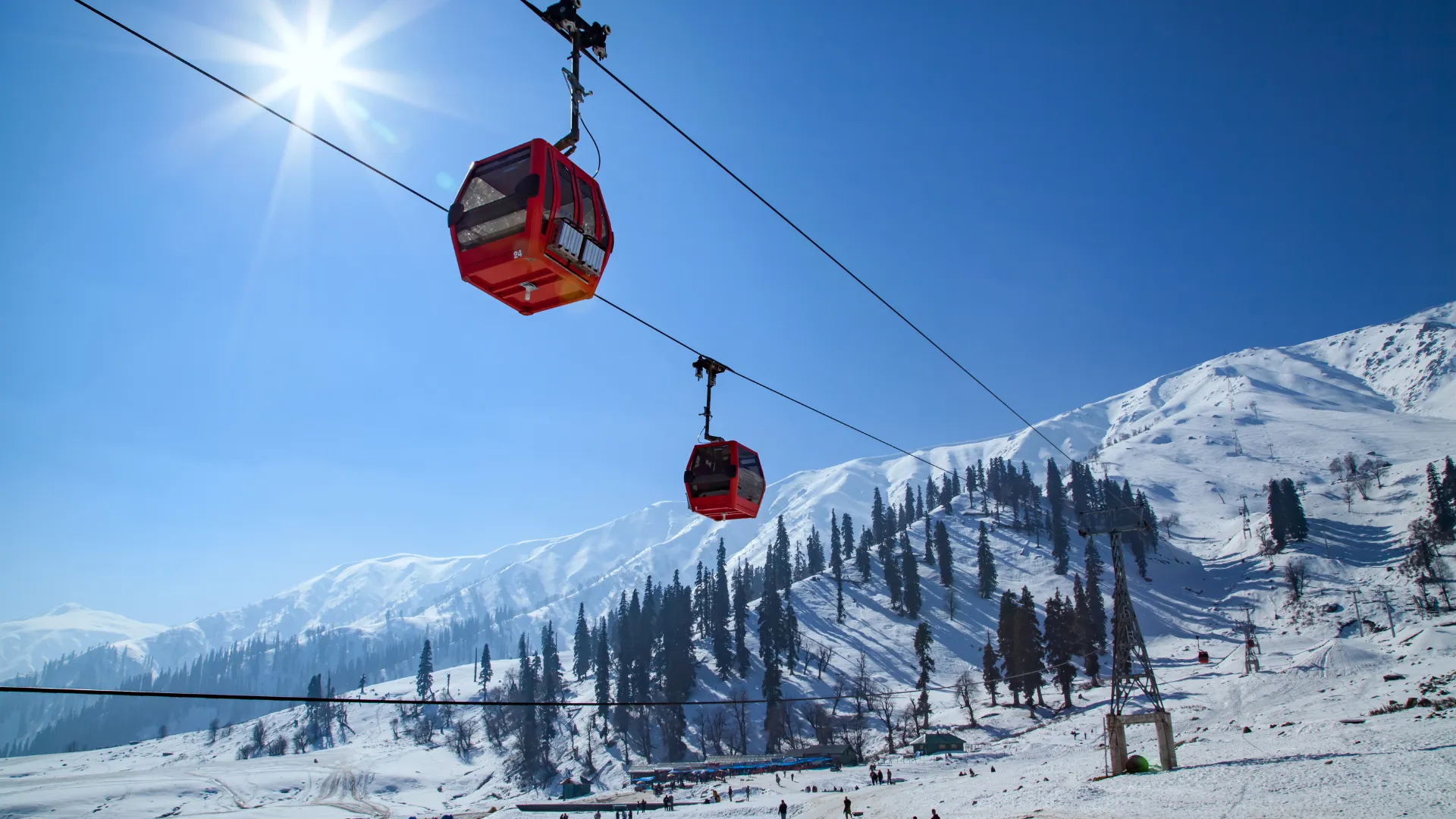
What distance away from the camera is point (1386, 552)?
15475cm

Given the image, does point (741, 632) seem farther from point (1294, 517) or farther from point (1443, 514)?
point (1443, 514)

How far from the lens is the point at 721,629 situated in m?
127

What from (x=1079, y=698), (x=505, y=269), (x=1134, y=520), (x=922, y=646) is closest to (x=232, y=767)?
(x=922, y=646)

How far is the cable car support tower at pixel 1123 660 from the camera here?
1594 inches

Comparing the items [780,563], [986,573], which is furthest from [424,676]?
[986,573]

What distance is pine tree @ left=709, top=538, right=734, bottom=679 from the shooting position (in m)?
124

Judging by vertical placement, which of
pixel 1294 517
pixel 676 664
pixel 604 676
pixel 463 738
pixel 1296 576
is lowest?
pixel 463 738

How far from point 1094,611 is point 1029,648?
1115 inches

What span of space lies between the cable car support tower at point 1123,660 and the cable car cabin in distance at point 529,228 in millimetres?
37625

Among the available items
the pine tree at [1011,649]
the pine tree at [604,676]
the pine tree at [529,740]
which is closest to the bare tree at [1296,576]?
the pine tree at [1011,649]

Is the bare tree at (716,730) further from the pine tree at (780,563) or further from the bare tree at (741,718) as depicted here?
the pine tree at (780,563)

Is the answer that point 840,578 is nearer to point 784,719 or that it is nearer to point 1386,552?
point 784,719

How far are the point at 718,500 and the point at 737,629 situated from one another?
116238 millimetres

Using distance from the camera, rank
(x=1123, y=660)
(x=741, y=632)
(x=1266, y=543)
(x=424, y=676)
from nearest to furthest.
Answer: (x=1123, y=660) → (x=741, y=632) → (x=424, y=676) → (x=1266, y=543)
